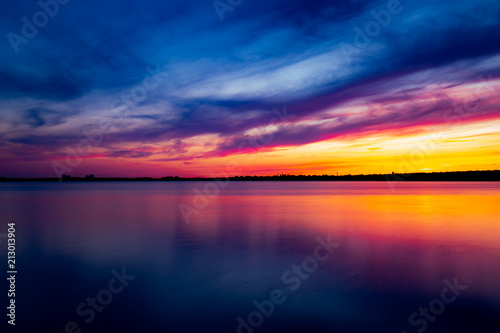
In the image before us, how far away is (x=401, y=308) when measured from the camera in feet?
22.9

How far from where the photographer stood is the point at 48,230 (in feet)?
57.1

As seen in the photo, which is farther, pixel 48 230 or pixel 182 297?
pixel 48 230

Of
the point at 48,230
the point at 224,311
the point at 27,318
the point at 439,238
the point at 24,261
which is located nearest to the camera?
the point at 27,318

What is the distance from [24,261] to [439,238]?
57.1 ft

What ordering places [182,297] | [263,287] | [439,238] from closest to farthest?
1. [182,297]
2. [263,287]
3. [439,238]

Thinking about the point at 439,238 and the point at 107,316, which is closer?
the point at 107,316

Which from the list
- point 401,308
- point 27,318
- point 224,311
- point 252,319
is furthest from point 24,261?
point 401,308

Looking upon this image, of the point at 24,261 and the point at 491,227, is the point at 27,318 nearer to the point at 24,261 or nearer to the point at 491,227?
the point at 24,261

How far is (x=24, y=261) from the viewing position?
1090 centimetres

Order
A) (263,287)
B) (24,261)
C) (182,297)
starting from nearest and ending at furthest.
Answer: (182,297)
(263,287)
(24,261)

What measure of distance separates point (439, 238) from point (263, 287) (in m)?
11.2

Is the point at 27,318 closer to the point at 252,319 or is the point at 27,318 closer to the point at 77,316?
the point at 77,316

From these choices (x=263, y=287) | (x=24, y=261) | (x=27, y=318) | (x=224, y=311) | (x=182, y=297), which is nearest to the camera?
(x=27, y=318)

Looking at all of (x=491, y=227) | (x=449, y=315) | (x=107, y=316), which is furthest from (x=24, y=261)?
(x=491, y=227)
